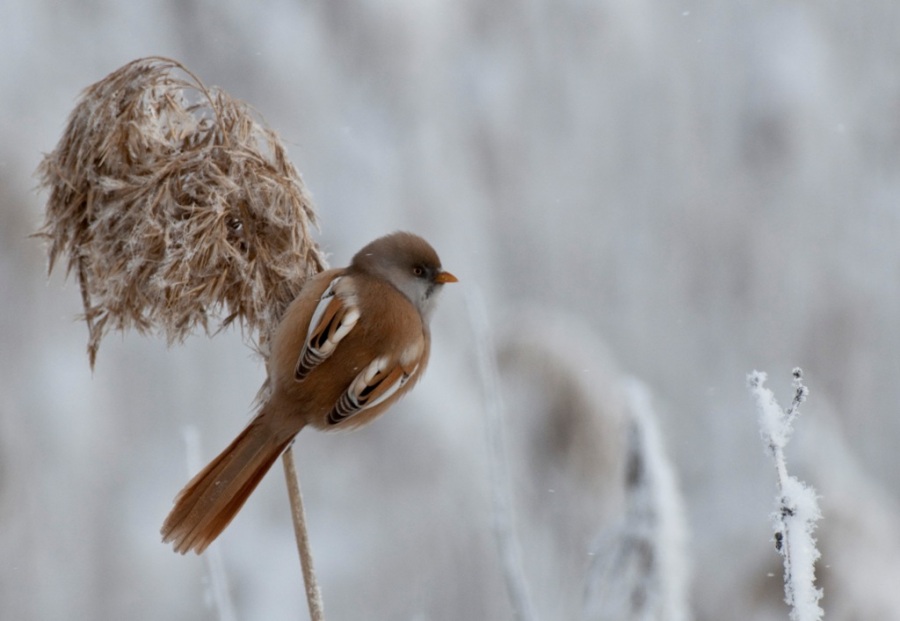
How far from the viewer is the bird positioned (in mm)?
1782

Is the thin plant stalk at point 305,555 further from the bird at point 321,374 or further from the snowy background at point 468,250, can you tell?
the snowy background at point 468,250

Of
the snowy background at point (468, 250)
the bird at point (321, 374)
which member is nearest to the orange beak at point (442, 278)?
the bird at point (321, 374)

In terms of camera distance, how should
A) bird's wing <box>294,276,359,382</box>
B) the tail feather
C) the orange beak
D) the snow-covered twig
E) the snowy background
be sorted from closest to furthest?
the snow-covered twig → the tail feather → bird's wing <box>294,276,359,382</box> → the orange beak → the snowy background

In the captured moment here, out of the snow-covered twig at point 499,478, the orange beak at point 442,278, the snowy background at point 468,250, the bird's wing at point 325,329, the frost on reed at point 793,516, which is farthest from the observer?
the snowy background at point 468,250

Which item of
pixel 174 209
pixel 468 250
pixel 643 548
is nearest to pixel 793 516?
pixel 643 548

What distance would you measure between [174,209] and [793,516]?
1.25 metres

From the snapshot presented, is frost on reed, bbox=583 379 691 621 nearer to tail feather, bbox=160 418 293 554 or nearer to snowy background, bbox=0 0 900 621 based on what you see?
tail feather, bbox=160 418 293 554

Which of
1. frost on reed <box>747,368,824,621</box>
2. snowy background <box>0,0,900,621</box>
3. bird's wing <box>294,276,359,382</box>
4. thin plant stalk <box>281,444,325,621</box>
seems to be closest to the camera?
frost on reed <box>747,368,824,621</box>

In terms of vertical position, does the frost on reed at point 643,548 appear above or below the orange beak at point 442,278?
below

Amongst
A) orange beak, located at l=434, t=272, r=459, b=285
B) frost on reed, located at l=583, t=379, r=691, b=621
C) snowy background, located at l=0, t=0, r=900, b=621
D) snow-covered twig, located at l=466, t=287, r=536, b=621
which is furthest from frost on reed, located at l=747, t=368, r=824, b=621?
snowy background, located at l=0, t=0, r=900, b=621

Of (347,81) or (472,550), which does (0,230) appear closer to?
(347,81)

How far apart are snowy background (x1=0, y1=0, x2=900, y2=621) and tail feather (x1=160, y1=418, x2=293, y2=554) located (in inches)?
56.8

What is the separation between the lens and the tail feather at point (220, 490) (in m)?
1.74

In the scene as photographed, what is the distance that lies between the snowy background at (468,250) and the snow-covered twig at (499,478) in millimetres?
1427
